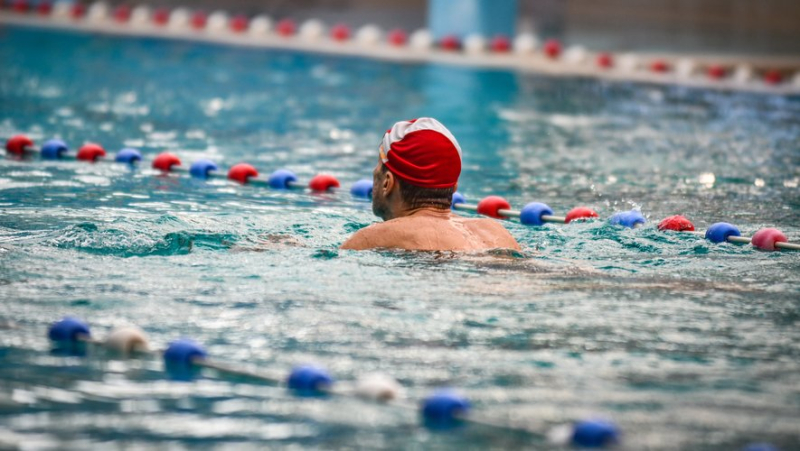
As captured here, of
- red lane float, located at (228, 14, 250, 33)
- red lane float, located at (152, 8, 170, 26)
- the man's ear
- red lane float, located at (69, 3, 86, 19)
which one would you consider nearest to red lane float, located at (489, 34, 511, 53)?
red lane float, located at (228, 14, 250, 33)

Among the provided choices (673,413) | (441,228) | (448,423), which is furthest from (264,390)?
(441,228)

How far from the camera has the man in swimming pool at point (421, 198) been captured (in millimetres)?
5492

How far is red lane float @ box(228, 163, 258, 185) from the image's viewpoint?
8.52 meters

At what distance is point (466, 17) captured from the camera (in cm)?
1911

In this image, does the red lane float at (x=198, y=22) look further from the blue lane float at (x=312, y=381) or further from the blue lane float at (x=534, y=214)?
the blue lane float at (x=312, y=381)

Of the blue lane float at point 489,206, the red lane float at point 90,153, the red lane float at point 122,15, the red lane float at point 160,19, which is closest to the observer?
the blue lane float at point 489,206

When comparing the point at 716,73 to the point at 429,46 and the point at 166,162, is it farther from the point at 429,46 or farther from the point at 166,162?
the point at 166,162

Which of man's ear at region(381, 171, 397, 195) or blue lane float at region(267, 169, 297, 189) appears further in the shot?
blue lane float at region(267, 169, 297, 189)

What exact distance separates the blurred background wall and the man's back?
14.9 m

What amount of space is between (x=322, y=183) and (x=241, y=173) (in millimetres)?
664

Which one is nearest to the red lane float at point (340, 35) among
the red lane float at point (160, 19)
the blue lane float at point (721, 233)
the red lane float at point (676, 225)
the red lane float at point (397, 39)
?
the red lane float at point (397, 39)

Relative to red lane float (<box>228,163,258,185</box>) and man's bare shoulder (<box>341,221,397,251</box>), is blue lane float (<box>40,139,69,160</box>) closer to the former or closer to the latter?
red lane float (<box>228,163,258,185</box>)

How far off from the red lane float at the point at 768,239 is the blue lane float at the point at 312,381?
3204mm

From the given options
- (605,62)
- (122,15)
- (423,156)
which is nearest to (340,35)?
(122,15)
